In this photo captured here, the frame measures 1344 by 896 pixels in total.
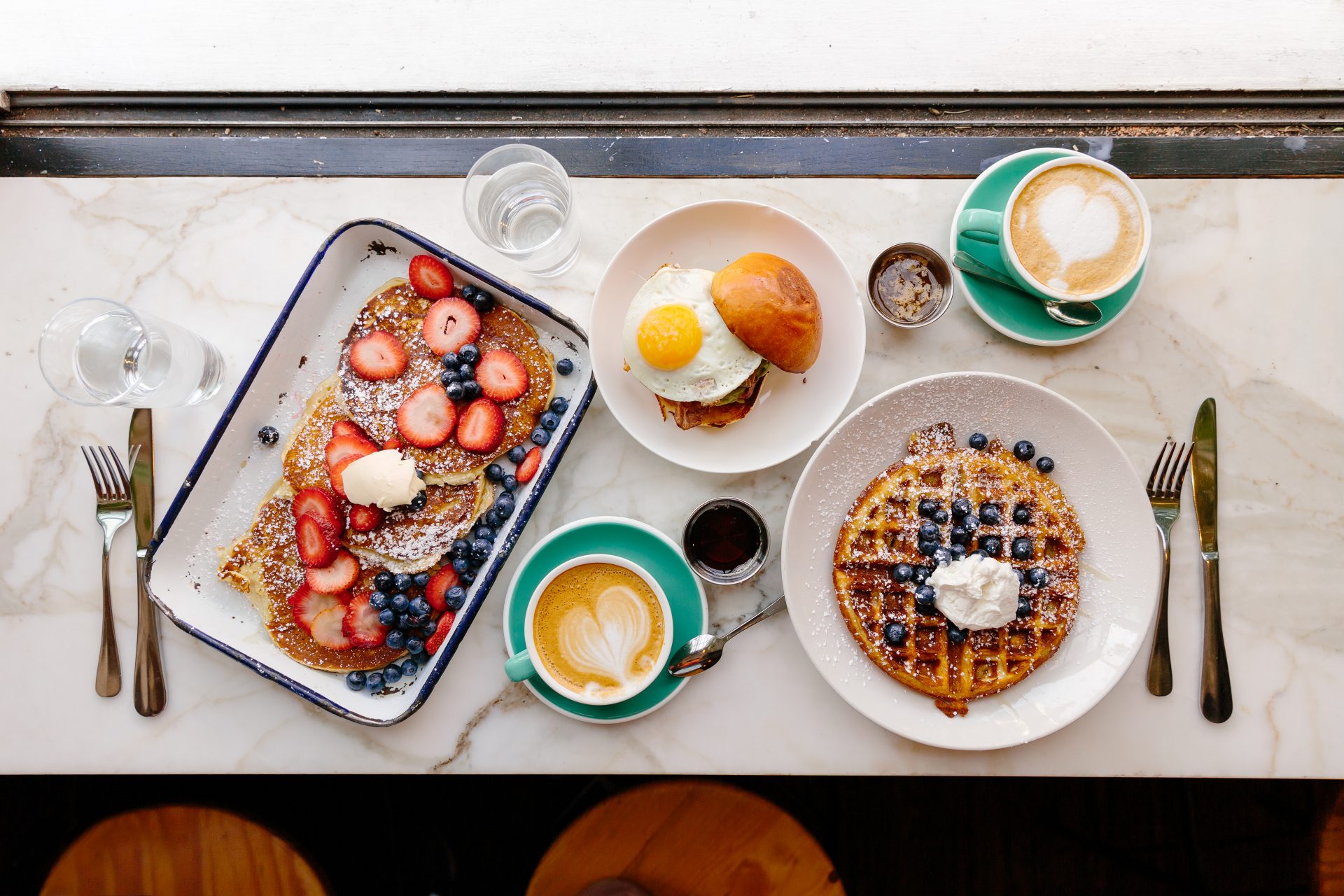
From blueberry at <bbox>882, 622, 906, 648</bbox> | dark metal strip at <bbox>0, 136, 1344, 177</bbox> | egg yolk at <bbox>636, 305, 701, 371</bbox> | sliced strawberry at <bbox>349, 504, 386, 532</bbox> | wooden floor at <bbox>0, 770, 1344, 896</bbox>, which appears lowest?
wooden floor at <bbox>0, 770, 1344, 896</bbox>

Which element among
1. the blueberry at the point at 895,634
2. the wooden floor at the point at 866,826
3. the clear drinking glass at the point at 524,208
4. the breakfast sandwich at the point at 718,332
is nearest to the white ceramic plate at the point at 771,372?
the breakfast sandwich at the point at 718,332

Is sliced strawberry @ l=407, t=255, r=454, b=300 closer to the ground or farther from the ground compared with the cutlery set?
farther from the ground

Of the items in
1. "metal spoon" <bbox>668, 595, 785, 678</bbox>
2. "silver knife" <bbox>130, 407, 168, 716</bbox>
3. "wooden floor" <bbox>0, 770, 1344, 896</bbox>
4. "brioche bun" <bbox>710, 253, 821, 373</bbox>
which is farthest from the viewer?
"wooden floor" <bbox>0, 770, 1344, 896</bbox>

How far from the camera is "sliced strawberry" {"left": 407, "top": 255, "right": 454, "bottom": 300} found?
1.49 m

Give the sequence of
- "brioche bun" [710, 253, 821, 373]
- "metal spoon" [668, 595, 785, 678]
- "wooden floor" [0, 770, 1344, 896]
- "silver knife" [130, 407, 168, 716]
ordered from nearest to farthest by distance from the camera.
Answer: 1. "brioche bun" [710, 253, 821, 373]
2. "metal spoon" [668, 595, 785, 678]
3. "silver knife" [130, 407, 168, 716]
4. "wooden floor" [0, 770, 1344, 896]

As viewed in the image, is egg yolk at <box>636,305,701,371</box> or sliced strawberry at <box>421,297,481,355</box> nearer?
egg yolk at <box>636,305,701,371</box>

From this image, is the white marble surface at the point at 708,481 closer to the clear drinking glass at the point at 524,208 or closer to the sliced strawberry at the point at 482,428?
the clear drinking glass at the point at 524,208

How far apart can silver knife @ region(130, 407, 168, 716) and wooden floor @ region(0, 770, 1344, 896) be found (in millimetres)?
700

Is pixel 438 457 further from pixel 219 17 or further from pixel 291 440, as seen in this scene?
pixel 219 17

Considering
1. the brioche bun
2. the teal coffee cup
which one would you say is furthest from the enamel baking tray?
the teal coffee cup

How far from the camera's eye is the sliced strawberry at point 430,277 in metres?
1.49

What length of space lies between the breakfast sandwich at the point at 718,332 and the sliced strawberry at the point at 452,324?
323 mm

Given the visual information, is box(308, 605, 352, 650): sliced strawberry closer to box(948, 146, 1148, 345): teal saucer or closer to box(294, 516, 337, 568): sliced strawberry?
box(294, 516, 337, 568): sliced strawberry

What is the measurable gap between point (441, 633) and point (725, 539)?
0.60 m
